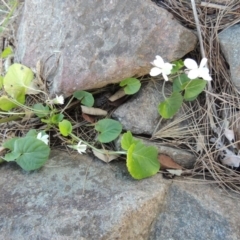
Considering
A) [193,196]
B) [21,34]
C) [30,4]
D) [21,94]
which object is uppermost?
[30,4]

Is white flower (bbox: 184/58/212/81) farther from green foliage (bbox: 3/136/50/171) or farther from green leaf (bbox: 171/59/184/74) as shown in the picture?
green foliage (bbox: 3/136/50/171)

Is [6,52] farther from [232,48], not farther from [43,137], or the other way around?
[232,48]

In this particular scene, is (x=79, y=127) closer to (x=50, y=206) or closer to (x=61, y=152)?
(x=61, y=152)

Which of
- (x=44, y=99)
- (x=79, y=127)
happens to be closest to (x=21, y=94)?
(x=44, y=99)

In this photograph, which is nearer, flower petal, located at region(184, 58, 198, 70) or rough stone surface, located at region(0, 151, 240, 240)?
rough stone surface, located at region(0, 151, 240, 240)

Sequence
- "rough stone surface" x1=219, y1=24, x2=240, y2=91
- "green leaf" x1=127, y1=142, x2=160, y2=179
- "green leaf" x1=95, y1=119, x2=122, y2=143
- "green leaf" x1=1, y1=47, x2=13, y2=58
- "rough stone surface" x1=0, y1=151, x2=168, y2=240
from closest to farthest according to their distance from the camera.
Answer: "rough stone surface" x1=0, y1=151, x2=168, y2=240 → "green leaf" x1=127, y1=142, x2=160, y2=179 → "green leaf" x1=95, y1=119, x2=122, y2=143 → "rough stone surface" x1=219, y1=24, x2=240, y2=91 → "green leaf" x1=1, y1=47, x2=13, y2=58

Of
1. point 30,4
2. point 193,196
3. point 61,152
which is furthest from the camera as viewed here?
point 30,4

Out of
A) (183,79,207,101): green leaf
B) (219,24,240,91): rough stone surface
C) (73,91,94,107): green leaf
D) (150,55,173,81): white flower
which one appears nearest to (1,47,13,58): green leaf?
(73,91,94,107): green leaf

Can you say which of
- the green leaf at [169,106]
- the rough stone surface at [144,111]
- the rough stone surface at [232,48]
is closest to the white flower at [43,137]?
the rough stone surface at [144,111]

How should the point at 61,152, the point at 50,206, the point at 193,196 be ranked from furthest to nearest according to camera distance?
the point at 61,152 < the point at 193,196 < the point at 50,206
